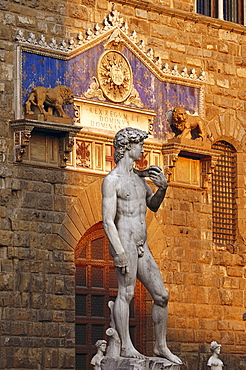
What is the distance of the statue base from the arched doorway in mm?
6676

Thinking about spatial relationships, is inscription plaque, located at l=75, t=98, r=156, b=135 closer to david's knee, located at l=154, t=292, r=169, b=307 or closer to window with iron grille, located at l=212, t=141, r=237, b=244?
window with iron grille, located at l=212, t=141, r=237, b=244

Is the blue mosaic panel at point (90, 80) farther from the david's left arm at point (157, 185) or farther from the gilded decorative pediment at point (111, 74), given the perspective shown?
the david's left arm at point (157, 185)

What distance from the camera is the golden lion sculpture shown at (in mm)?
23703

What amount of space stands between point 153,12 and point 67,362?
309 inches

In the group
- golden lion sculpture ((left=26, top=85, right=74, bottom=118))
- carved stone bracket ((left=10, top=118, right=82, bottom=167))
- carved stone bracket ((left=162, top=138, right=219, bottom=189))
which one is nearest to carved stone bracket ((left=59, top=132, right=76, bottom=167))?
carved stone bracket ((left=10, top=118, right=82, bottom=167))

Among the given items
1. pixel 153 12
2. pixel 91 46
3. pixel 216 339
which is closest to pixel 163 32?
pixel 153 12

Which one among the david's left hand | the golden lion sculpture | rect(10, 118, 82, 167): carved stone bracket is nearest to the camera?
the david's left hand

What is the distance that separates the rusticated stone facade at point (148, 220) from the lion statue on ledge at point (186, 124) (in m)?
0.62

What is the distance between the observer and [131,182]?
18359mm

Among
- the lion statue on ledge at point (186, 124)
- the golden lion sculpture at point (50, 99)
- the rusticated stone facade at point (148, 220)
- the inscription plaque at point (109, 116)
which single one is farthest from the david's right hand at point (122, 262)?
the lion statue on ledge at point (186, 124)

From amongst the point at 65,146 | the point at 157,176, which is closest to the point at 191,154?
the point at 65,146

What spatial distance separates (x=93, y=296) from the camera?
2486cm

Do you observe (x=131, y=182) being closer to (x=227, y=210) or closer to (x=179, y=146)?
(x=179, y=146)

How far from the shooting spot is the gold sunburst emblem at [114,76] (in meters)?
25.2
